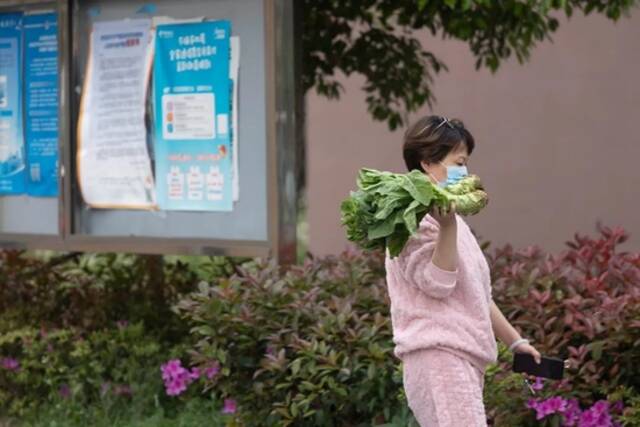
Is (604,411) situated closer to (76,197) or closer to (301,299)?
(301,299)

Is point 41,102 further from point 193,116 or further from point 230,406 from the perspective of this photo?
point 230,406

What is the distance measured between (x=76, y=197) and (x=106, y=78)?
25.8 inches

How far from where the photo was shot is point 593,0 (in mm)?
7430

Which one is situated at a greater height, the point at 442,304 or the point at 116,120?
the point at 116,120

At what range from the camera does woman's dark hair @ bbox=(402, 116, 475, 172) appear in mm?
4281

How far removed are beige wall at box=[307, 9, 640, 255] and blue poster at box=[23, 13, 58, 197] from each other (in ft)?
10.5

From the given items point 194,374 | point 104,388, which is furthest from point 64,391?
point 194,374

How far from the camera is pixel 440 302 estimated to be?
166 inches

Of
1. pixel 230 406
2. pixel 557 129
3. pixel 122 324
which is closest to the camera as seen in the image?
pixel 230 406

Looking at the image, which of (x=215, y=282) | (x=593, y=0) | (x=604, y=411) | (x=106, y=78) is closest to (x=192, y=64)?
(x=106, y=78)

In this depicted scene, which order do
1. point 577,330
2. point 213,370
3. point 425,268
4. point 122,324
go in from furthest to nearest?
point 122,324
point 213,370
point 577,330
point 425,268

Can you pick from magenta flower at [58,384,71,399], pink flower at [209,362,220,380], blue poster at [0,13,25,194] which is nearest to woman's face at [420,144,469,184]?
pink flower at [209,362,220,380]

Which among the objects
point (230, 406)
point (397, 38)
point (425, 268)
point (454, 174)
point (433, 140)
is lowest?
point (230, 406)

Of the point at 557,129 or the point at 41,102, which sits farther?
the point at 557,129
